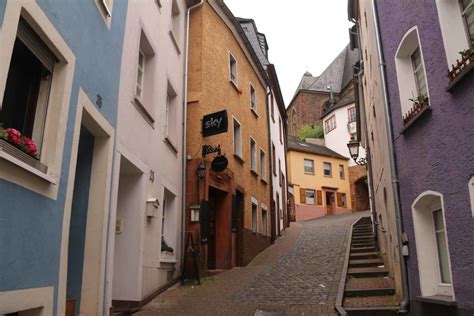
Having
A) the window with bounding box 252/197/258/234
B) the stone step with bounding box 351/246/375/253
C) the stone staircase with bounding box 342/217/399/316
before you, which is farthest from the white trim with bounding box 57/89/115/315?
the window with bounding box 252/197/258/234

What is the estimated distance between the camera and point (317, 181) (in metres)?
40.5

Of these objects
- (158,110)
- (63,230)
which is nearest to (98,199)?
(63,230)

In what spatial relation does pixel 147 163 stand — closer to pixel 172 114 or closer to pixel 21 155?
pixel 172 114

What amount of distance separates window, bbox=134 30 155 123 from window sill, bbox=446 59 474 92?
18.2 ft

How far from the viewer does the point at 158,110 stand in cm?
1009

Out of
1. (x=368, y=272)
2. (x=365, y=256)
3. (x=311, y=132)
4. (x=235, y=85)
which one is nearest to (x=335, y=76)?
(x=311, y=132)

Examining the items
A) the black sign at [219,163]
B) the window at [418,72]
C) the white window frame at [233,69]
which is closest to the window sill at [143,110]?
the black sign at [219,163]

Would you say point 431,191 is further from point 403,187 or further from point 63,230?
point 63,230

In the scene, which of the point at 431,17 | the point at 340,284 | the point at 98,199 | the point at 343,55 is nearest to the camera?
the point at 431,17

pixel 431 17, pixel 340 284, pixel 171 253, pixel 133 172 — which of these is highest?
pixel 431 17

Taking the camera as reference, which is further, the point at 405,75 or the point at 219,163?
the point at 219,163

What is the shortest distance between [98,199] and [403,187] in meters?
4.98

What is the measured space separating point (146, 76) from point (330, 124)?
4174 centimetres

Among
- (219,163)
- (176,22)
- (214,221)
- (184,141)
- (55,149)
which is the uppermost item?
(176,22)
